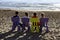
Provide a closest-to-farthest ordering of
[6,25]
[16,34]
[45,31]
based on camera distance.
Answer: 1. [16,34]
2. [45,31]
3. [6,25]

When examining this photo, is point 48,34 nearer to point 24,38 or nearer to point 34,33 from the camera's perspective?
point 34,33

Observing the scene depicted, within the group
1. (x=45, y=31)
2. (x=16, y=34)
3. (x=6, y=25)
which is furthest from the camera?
(x=6, y=25)

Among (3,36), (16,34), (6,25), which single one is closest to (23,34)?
(16,34)

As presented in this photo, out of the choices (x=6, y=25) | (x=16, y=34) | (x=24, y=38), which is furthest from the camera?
(x=6, y=25)

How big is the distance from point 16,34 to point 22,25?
3.02ft

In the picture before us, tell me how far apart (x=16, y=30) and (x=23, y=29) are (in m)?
0.42

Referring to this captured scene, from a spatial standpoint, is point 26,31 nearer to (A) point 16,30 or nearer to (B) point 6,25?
(A) point 16,30

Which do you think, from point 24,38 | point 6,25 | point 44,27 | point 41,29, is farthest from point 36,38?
point 6,25

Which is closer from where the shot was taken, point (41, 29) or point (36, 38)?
point (36, 38)

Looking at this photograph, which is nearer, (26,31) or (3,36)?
(3,36)

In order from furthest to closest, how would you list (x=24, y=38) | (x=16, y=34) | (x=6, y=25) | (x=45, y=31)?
(x=6, y=25) < (x=45, y=31) < (x=16, y=34) < (x=24, y=38)

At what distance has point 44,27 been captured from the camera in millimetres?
14562

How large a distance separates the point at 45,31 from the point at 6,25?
3.23 metres

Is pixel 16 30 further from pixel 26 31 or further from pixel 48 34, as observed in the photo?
pixel 48 34
